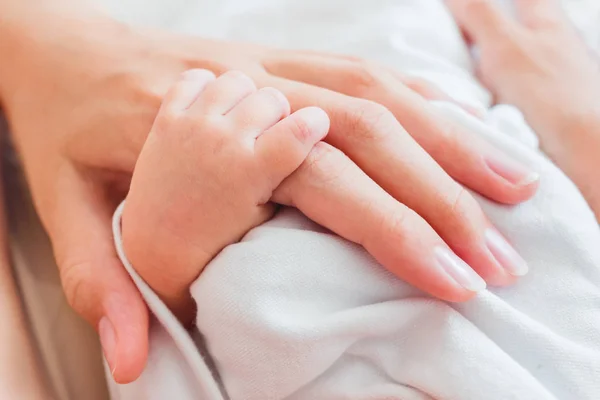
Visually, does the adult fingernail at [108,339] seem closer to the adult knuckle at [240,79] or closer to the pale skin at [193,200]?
the pale skin at [193,200]

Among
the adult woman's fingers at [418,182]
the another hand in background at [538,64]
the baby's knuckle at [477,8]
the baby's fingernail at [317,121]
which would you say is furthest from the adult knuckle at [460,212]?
the baby's knuckle at [477,8]

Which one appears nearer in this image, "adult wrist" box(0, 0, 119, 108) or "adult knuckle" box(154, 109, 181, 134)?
"adult knuckle" box(154, 109, 181, 134)

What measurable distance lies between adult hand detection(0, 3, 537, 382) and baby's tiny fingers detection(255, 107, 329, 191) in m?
0.01

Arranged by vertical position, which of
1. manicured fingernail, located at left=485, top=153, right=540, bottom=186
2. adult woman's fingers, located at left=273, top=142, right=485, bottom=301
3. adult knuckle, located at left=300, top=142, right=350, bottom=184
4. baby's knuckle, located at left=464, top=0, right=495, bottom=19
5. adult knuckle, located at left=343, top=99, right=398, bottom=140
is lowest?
adult woman's fingers, located at left=273, top=142, right=485, bottom=301

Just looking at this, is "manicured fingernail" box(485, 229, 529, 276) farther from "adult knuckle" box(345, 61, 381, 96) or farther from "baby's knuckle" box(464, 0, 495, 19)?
"baby's knuckle" box(464, 0, 495, 19)

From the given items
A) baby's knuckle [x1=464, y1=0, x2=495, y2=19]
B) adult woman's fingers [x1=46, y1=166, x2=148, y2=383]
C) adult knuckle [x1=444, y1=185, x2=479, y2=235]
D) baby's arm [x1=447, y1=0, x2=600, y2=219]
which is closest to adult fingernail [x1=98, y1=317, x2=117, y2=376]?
adult woman's fingers [x1=46, y1=166, x2=148, y2=383]

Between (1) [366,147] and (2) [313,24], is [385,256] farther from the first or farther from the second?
(2) [313,24]

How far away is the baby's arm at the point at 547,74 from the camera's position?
60cm

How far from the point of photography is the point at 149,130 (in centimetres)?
56

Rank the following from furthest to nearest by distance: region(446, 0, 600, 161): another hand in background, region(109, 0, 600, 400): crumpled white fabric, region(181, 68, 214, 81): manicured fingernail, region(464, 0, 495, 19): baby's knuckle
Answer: region(464, 0, 495, 19): baby's knuckle, region(446, 0, 600, 161): another hand in background, region(181, 68, 214, 81): manicured fingernail, region(109, 0, 600, 400): crumpled white fabric

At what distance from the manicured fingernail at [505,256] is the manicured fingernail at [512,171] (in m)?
0.05

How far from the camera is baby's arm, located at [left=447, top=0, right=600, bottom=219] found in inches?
23.6

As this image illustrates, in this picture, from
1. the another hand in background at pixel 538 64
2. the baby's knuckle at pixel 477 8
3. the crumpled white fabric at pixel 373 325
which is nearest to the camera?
the crumpled white fabric at pixel 373 325

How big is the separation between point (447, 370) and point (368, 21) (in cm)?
48
